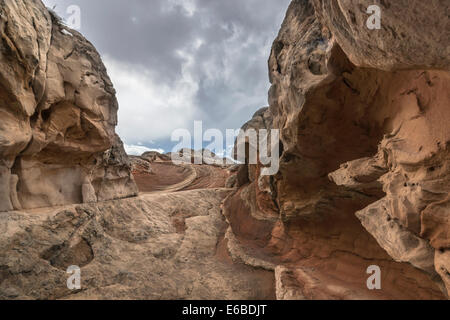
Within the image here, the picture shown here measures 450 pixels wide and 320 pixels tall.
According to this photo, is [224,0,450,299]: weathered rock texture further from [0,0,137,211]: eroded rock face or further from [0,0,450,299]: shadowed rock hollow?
[0,0,137,211]: eroded rock face

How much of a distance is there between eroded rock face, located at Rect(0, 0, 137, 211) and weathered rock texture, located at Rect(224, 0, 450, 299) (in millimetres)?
6051

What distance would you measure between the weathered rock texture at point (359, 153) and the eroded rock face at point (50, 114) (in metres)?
6.05

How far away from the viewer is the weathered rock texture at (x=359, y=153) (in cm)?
212

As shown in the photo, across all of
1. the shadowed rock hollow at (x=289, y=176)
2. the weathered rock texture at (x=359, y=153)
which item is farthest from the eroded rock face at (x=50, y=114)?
the weathered rock texture at (x=359, y=153)

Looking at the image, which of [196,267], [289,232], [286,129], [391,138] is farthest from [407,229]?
[196,267]

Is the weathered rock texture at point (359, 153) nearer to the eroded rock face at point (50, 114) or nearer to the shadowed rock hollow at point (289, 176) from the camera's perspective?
the shadowed rock hollow at point (289, 176)

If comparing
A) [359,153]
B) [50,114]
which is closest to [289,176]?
[359,153]

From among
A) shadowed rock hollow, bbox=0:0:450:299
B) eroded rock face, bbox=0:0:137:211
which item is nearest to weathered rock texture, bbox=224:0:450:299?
shadowed rock hollow, bbox=0:0:450:299

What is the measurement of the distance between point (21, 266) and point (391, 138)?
765 cm

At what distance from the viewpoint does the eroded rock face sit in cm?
441

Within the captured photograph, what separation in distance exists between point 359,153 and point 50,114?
8.65m

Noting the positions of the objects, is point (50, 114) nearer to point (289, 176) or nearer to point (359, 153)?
point (289, 176)

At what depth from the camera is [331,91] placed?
419 centimetres
